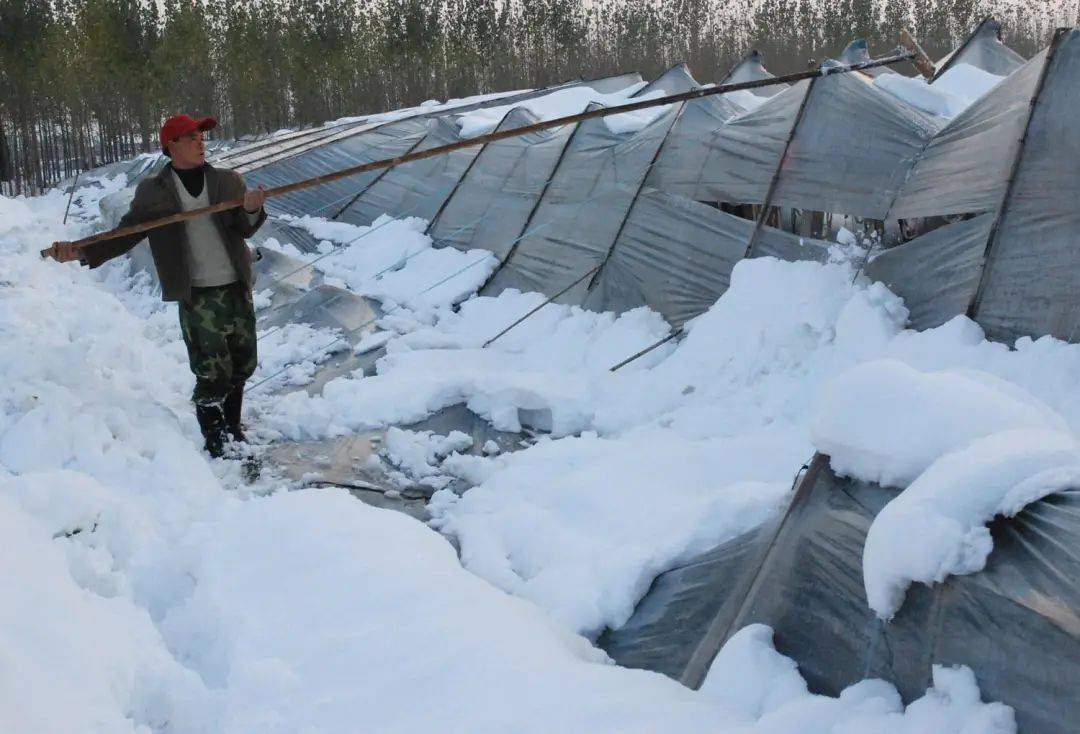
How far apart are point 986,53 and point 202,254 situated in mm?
8499

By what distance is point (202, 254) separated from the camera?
16.0ft

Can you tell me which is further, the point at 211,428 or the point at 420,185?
the point at 420,185

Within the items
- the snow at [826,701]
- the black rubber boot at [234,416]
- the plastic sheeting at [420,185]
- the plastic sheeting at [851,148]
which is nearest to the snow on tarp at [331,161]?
the plastic sheeting at [420,185]

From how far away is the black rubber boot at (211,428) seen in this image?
4941 millimetres

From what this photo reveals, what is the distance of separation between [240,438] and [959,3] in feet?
143

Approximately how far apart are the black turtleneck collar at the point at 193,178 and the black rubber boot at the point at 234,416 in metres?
1.12

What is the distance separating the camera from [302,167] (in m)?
13.3

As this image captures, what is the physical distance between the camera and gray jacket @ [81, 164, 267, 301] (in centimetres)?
479

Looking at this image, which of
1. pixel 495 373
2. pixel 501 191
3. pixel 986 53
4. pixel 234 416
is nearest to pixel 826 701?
pixel 234 416

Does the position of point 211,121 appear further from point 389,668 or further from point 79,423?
point 389,668

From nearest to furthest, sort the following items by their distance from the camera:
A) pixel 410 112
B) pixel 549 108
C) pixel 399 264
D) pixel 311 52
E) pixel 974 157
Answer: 1. pixel 974 157
2. pixel 399 264
3. pixel 549 108
4. pixel 410 112
5. pixel 311 52

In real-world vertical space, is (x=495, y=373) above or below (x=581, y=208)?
below

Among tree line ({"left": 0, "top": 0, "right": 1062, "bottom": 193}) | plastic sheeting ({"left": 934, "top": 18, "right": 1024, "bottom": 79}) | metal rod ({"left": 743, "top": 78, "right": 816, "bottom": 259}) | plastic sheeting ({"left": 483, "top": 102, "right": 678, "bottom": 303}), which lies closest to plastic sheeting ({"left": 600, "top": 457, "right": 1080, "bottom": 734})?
metal rod ({"left": 743, "top": 78, "right": 816, "bottom": 259})

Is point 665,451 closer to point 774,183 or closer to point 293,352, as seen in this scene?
point 774,183
